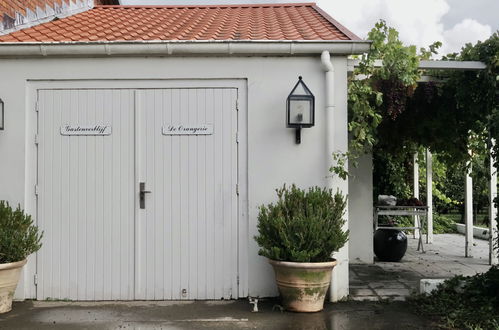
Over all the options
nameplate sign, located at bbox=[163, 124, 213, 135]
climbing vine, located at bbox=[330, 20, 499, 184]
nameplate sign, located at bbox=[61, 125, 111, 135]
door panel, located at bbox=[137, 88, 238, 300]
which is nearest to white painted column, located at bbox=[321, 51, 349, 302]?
climbing vine, located at bbox=[330, 20, 499, 184]

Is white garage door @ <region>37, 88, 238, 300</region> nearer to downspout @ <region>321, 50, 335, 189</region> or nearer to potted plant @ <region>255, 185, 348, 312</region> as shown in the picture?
potted plant @ <region>255, 185, 348, 312</region>

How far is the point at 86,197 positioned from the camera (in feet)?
18.9

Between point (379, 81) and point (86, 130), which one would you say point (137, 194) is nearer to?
point (86, 130)

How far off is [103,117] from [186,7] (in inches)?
142

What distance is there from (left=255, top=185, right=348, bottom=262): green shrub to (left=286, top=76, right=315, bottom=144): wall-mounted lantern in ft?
2.35

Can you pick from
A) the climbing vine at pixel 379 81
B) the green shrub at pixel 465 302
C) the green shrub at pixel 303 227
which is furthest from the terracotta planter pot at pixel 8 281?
the green shrub at pixel 465 302

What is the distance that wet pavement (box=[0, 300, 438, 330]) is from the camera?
15.8 feet

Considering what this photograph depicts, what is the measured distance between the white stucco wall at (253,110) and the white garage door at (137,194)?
0.18 m

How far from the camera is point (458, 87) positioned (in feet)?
20.7

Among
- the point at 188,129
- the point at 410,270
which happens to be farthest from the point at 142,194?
the point at 410,270

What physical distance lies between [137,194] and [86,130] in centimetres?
92

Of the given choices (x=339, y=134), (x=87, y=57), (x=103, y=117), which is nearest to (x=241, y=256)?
(x=339, y=134)

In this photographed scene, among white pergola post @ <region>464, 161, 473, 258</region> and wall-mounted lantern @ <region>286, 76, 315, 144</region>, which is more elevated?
wall-mounted lantern @ <region>286, 76, 315, 144</region>

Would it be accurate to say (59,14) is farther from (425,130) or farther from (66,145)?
(425,130)
